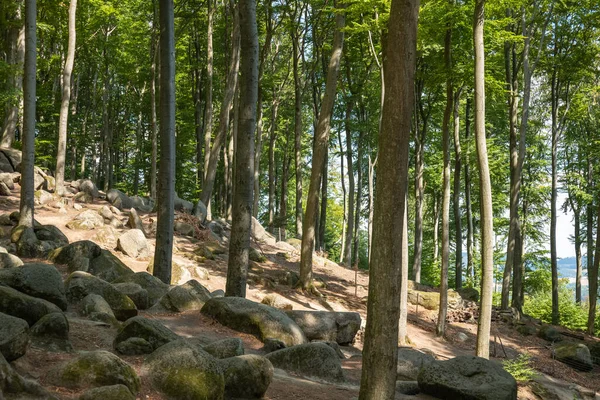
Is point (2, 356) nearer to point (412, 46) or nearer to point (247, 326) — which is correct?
point (412, 46)

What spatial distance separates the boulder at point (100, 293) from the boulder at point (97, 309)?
327 mm

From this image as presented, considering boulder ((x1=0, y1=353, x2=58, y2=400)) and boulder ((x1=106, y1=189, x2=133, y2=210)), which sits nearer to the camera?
boulder ((x1=0, y1=353, x2=58, y2=400))

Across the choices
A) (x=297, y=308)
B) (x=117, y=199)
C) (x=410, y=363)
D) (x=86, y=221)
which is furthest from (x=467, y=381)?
(x=117, y=199)

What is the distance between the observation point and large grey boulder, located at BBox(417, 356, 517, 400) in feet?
23.8

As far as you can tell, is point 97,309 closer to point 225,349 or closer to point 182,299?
point 225,349

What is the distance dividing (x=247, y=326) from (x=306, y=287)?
7.04 meters

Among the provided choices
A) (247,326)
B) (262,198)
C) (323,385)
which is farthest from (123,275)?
(262,198)

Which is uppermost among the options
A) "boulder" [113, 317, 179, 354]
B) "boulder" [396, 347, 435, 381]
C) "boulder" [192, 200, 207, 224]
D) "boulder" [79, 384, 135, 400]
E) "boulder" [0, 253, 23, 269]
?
"boulder" [192, 200, 207, 224]

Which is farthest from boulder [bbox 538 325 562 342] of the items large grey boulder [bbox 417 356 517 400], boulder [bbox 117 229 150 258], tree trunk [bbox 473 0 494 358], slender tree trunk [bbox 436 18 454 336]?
boulder [bbox 117 229 150 258]

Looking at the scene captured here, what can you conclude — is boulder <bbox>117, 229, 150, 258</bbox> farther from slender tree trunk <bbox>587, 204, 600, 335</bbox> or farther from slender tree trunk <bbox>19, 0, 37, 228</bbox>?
slender tree trunk <bbox>587, 204, 600, 335</bbox>

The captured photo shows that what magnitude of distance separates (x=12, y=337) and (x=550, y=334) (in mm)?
18839

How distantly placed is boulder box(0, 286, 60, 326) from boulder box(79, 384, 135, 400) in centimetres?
175

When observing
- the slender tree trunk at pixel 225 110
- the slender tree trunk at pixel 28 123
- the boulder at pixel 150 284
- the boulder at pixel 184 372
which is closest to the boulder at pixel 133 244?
the slender tree trunk at pixel 28 123

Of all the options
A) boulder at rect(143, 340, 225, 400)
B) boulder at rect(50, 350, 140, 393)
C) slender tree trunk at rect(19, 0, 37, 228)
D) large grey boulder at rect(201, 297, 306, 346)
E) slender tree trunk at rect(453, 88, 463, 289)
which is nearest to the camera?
boulder at rect(50, 350, 140, 393)
